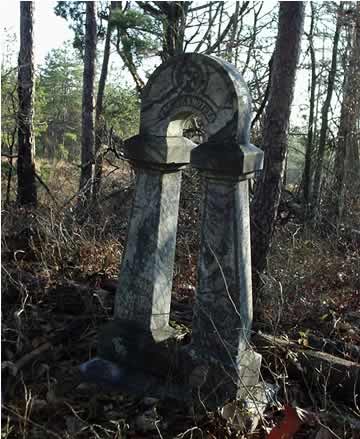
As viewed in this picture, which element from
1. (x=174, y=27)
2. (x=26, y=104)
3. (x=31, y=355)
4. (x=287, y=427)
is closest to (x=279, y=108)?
(x=287, y=427)

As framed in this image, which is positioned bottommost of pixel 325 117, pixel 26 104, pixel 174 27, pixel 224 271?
pixel 224 271

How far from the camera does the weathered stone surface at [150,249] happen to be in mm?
4059

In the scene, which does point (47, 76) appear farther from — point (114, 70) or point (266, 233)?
point (266, 233)

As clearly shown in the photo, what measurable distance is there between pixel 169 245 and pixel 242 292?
0.78 meters

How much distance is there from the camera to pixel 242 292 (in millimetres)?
3688

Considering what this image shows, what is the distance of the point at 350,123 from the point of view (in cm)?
1142

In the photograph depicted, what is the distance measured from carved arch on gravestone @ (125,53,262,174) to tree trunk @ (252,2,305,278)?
7.00ft

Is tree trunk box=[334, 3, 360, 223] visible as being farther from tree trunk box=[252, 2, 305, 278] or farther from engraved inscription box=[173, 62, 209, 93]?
engraved inscription box=[173, 62, 209, 93]

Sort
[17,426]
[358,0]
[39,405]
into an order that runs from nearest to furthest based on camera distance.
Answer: [17,426]
[39,405]
[358,0]

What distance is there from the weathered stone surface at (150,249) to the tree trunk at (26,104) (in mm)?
5846

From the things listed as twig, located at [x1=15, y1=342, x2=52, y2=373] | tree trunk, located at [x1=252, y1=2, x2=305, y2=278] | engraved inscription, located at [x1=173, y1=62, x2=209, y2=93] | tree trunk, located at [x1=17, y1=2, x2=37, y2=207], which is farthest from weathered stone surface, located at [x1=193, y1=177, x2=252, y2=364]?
tree trunk, located at [x1=17, y1=2, x2=37, y2=207]

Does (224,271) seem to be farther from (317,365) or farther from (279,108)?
(279,108)

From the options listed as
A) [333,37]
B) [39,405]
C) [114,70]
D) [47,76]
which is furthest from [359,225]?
[47,76]

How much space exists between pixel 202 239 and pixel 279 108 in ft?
8.86
